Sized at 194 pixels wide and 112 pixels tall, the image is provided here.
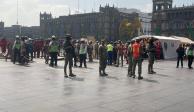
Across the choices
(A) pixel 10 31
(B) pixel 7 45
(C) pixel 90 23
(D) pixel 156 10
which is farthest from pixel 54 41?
(A) pixel 10 31

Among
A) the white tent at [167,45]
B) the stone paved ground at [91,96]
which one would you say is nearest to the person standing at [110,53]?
the stone paved ground at [91,96]

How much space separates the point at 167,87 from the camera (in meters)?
12.4

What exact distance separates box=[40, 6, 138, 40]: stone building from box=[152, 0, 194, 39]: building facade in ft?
34.7

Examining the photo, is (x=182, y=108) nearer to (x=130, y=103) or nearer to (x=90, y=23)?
(x=130, y=103)

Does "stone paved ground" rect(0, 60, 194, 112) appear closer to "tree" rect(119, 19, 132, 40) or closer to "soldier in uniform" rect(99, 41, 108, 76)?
"soldier in uniform" rect(99, 41, 108, 76)

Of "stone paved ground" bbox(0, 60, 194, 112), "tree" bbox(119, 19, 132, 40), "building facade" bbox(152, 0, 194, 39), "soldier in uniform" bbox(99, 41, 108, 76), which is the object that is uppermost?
"building facade" bbox(152, 0, 194, 39)

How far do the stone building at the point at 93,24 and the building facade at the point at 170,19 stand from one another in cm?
1059

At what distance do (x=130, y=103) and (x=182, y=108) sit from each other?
4.23 ft

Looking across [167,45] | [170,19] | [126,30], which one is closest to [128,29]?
[126,30]

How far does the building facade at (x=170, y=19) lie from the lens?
92.9m

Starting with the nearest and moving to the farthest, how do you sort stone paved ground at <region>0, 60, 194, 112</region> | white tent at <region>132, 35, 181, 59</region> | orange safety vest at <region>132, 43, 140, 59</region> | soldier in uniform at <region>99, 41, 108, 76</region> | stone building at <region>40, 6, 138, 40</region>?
stone paved ground at <region>0, 60, 194, 112</region>, orange safety vest at <region>132, 43, 140, 59</region>, soldier in uniform at <region>99, 41, 108, 76</region>, white tent at <region>132, 35, 181, 59</region>, stone building at <region>40, 6, 138, 40</region>

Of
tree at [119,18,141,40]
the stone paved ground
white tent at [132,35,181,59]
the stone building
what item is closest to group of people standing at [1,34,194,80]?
the stone paved ground

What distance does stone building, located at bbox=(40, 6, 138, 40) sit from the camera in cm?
10319

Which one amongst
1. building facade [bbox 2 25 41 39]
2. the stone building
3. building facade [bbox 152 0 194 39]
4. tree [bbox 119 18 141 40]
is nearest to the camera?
tree [bbox 119 18 141 40]
